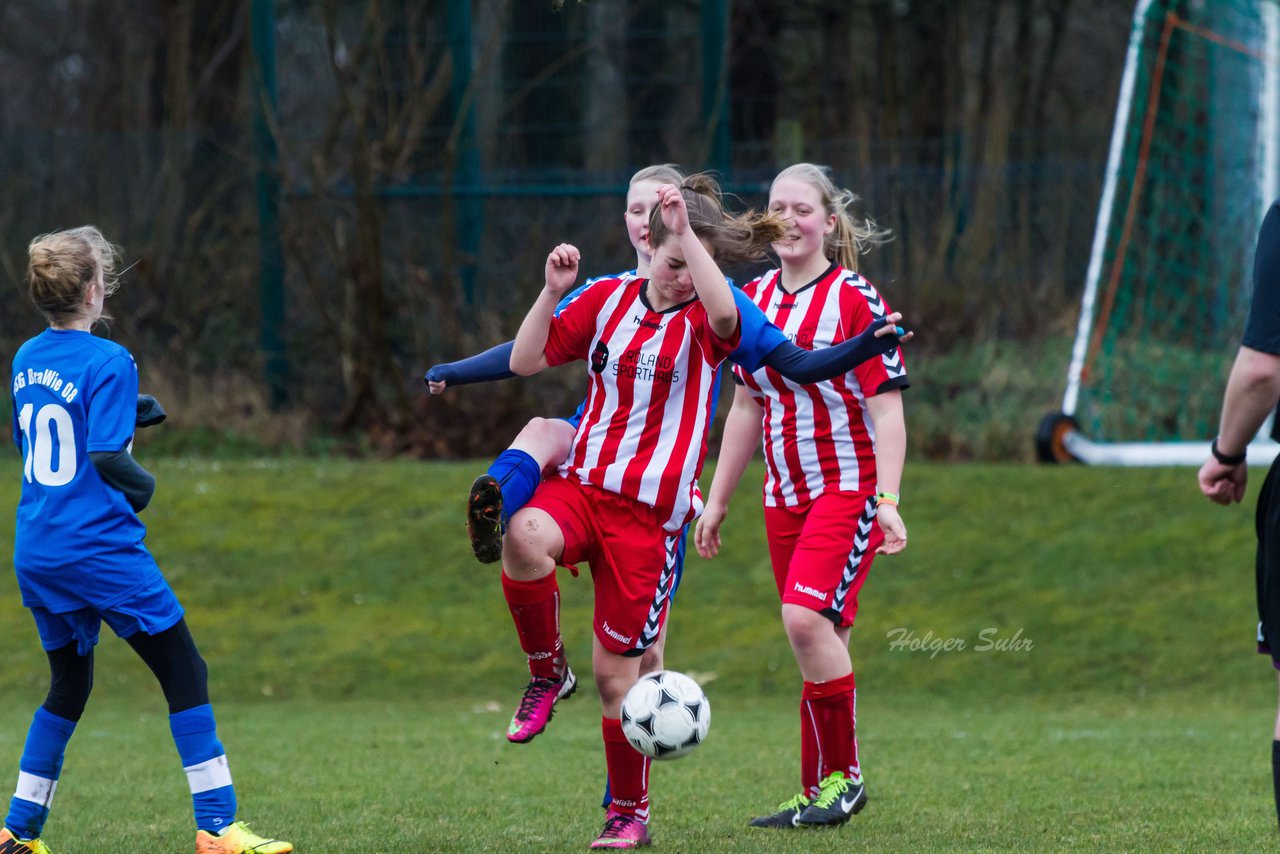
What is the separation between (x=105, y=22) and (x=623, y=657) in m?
17.7

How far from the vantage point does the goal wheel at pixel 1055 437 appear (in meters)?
11.1

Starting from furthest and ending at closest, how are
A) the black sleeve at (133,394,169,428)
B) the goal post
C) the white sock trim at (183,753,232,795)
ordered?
1. the goal post
2. the black sleeve at (133,394,169,428)
3. the white sock trim at (183,753,232,795)

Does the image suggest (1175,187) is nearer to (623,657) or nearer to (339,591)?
(339,591)

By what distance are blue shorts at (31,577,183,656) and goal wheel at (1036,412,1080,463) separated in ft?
26.5

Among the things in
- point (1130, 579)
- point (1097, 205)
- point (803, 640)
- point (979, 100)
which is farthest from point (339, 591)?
point (979, 100)

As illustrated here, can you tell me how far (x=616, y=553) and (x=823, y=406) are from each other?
946 millimetres

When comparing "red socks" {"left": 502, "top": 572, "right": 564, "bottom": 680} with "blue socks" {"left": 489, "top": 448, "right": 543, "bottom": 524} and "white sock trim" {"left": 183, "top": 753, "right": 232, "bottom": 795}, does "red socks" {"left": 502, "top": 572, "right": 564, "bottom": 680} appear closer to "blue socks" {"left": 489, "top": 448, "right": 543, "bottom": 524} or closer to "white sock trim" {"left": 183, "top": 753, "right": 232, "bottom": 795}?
"blue socks" {"left": 489, "top": 448, "right": 543, "bottom": 524}

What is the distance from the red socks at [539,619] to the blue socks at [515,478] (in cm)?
24

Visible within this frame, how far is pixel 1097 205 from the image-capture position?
14773 millimetres

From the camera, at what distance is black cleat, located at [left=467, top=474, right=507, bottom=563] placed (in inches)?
170

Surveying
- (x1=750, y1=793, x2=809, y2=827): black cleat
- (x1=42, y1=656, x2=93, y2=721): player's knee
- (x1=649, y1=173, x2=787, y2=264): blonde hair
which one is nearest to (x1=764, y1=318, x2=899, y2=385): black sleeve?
(x1=649, y1=173, x2=787, y2=264): blonde hair

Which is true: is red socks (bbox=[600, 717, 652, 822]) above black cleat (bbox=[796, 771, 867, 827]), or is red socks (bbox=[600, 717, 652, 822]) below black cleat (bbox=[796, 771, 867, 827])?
above

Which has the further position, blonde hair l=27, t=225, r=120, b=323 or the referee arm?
blonde hair l=27, t=225, r=120, b=323

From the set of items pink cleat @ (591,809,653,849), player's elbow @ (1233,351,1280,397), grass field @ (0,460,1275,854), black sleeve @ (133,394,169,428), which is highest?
player's elbow @ (1233,351,1280,397)
